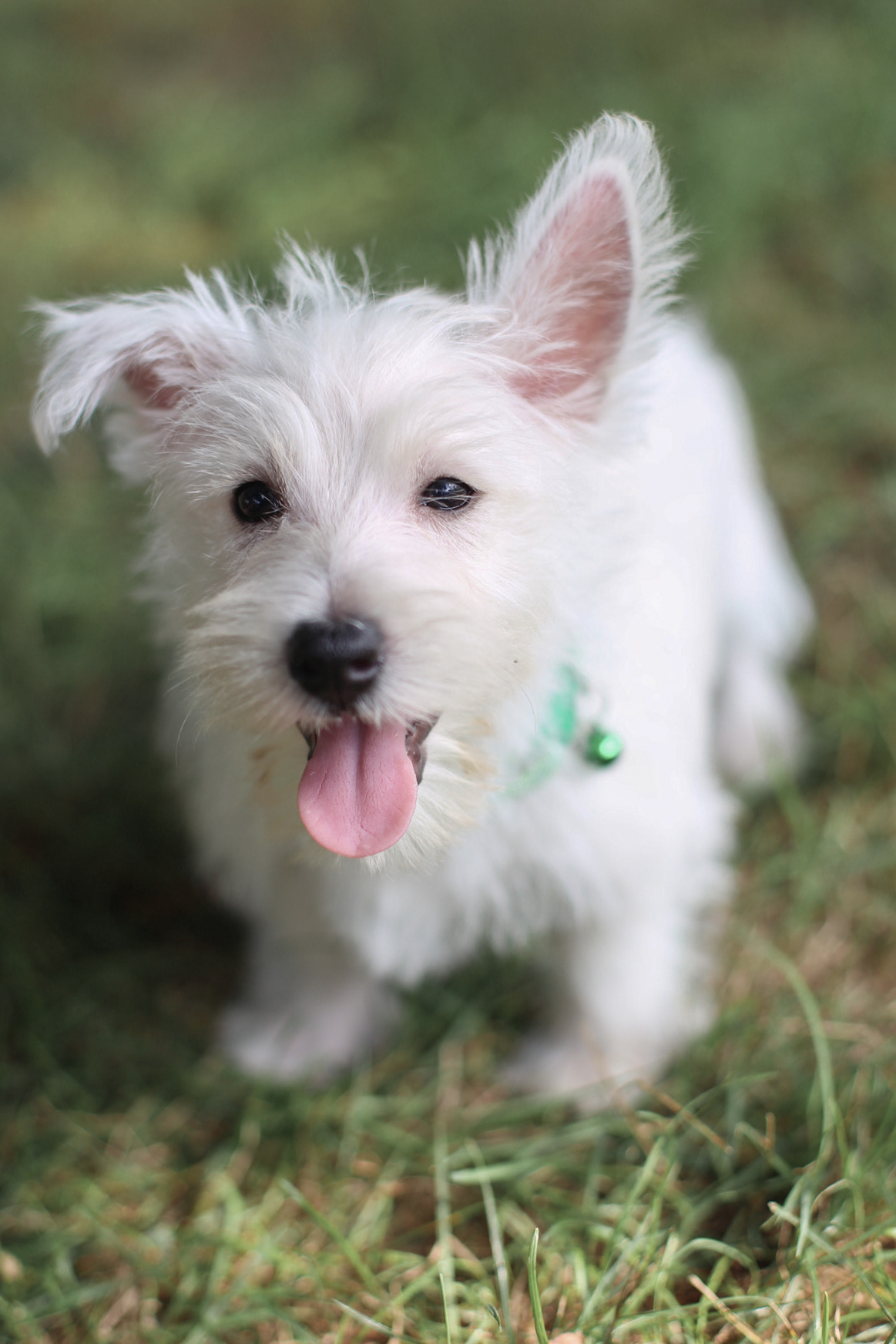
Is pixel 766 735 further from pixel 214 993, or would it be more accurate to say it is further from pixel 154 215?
pixel 154 215

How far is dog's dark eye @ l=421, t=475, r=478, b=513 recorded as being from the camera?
83.2 inches

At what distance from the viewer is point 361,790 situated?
2064 millimetres

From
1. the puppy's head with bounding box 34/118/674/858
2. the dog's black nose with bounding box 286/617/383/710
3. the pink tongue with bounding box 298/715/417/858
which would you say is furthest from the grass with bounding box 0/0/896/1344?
the dog's black nose with bounding box 286/617/383/710

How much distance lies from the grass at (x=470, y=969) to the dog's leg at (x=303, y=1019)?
0.36 feet

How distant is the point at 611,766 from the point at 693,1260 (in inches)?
48.3

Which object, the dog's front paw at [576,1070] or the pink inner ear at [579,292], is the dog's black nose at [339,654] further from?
the dog's front paw at [576,1070]

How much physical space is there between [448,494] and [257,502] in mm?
402

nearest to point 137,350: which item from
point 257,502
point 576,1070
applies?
point 257,502

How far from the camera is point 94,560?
15.8 feet

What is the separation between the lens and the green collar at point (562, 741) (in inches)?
92.9

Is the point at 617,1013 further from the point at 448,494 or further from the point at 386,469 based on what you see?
the point at 386,469

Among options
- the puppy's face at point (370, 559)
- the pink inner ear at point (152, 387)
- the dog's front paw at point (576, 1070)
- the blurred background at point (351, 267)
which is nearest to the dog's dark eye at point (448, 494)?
the puppy's face at point (370, 559)

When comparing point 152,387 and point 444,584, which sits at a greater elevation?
point 152,387

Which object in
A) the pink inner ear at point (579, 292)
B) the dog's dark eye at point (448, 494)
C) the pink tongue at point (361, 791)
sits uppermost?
the pink inner ear at point (579, 292)
